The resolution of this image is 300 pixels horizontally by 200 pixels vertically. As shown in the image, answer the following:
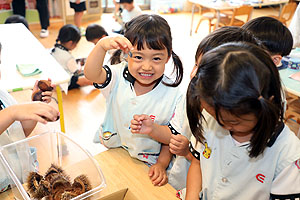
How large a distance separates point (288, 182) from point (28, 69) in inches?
55.8

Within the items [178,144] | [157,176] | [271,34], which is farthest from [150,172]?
[271,34]

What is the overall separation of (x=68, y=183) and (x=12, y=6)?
4.17 metres

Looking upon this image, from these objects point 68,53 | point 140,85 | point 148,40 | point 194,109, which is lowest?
point 68,53

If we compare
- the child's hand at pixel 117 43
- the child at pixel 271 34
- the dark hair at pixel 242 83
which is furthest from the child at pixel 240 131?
the child at pixel 271 34

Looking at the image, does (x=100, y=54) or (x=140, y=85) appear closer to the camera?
(x=100, y=54)

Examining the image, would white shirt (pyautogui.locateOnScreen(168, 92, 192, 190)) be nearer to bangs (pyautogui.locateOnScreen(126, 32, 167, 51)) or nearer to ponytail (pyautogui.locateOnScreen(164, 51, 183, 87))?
ponytail (pyautogui.locateOnScreen(164, 51, 183, 87))

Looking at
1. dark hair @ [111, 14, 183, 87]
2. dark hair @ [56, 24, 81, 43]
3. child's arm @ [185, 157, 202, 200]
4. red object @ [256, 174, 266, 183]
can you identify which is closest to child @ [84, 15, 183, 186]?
dark hair @ [111, 14, 183, 87]

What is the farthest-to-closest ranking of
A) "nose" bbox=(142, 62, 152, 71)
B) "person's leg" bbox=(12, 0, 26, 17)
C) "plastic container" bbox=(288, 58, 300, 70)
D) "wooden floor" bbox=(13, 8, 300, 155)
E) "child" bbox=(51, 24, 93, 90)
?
"person's leg" bbox=(12, 0, 26, 17), "child" bbox=(51, 24, 93, 90), "wooden floor" bbox=(13, 8, 300, 155), "plastic container" bbox=(288, 58, 300, 70), "nose" bbox=(142, 62, 152, 71)

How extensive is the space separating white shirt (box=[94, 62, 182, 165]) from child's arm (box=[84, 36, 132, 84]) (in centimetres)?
8

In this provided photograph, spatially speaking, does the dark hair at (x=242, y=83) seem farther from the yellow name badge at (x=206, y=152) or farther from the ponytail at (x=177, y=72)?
the ponytail at (x=177, y=72)

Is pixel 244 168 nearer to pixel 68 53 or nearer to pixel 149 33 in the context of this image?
pixel 149 33

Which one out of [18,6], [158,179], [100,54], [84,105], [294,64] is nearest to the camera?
[158,179]

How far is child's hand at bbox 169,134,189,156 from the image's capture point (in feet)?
3.38

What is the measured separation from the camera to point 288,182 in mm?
783
